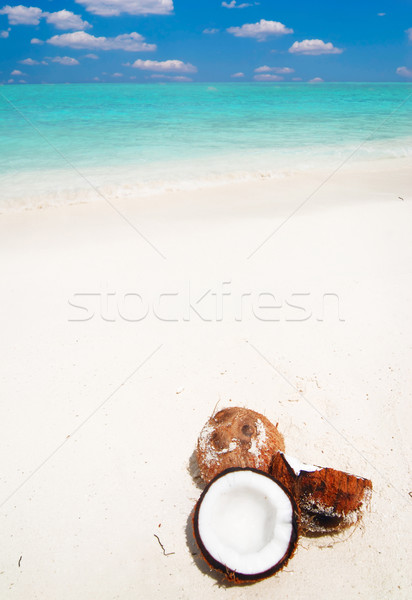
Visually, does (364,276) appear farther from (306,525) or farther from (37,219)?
(37,219)

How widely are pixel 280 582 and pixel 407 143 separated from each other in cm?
1498

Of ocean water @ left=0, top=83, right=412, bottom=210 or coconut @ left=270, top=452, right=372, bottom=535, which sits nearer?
coconut @ left=270, top=452, right=372, bottom=535

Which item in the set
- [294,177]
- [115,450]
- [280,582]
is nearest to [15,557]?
[115,450]

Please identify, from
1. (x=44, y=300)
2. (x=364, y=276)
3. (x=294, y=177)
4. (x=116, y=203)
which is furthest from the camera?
(x=294, y=177)

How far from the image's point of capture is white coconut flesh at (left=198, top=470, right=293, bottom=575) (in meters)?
1.69

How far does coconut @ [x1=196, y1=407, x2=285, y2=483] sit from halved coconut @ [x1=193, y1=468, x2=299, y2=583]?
189mm

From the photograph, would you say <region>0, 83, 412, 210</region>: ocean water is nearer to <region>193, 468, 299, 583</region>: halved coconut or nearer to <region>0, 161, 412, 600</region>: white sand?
<region>0, 161, 412, 600</region>: white sand

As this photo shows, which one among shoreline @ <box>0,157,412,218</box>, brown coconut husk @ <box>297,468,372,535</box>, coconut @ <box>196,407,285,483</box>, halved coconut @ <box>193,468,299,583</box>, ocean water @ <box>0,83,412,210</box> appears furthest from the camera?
ocean water @ <box>0,83,412,210</box>

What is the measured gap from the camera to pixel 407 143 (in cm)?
1341

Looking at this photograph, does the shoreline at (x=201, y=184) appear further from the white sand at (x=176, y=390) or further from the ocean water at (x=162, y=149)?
the white sand at (x=176, y=390)

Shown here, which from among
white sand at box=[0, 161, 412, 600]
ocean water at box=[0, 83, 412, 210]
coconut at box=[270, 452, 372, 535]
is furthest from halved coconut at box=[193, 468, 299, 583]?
ocean water at box=[0, 83, 412, 210]

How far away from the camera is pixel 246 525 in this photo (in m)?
1.84

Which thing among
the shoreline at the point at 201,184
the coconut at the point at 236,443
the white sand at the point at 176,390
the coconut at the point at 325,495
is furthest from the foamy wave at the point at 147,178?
the coconut at the point at 325,495

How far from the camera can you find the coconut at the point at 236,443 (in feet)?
6.84
